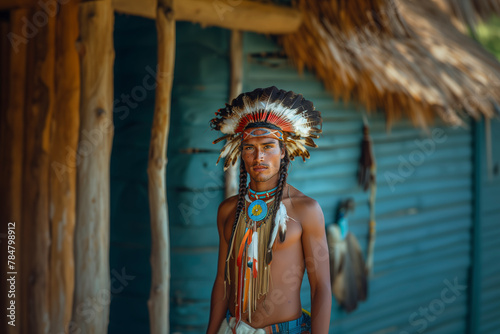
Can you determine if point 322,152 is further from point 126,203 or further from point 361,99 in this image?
point 126,203

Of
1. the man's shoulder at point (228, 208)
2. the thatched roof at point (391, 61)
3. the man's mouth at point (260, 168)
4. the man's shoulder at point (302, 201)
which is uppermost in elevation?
the thatched roof at point (391, 61)

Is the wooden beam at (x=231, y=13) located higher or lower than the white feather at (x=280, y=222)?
higher

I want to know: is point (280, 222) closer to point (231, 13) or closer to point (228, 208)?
point (228, 208)

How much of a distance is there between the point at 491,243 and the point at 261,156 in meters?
5.62

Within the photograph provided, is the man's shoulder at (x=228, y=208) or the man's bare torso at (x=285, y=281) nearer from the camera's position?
the man's bare torso at (x=285, y=281)

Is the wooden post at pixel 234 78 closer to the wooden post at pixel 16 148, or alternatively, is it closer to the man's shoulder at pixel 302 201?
the wooden post at pixel 16 148

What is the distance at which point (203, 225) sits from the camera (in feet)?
13.7

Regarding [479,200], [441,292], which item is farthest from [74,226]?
[479,200]

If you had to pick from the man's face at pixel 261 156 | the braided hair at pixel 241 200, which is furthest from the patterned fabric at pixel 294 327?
the man's face at pixel 261 156

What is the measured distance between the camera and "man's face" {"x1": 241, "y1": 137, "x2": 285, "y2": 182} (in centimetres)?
241

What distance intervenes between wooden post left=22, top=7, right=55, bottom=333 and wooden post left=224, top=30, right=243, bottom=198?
126cm

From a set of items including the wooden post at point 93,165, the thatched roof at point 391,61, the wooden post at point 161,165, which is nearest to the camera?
the wooden post at point 93,165

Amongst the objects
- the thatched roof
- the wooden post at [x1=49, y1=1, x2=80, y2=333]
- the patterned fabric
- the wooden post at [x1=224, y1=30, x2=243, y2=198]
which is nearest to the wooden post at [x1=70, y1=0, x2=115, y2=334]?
the wooden post at [x1=49, y1=1, x2=80, y2=333]

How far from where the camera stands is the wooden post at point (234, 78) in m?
4.16
